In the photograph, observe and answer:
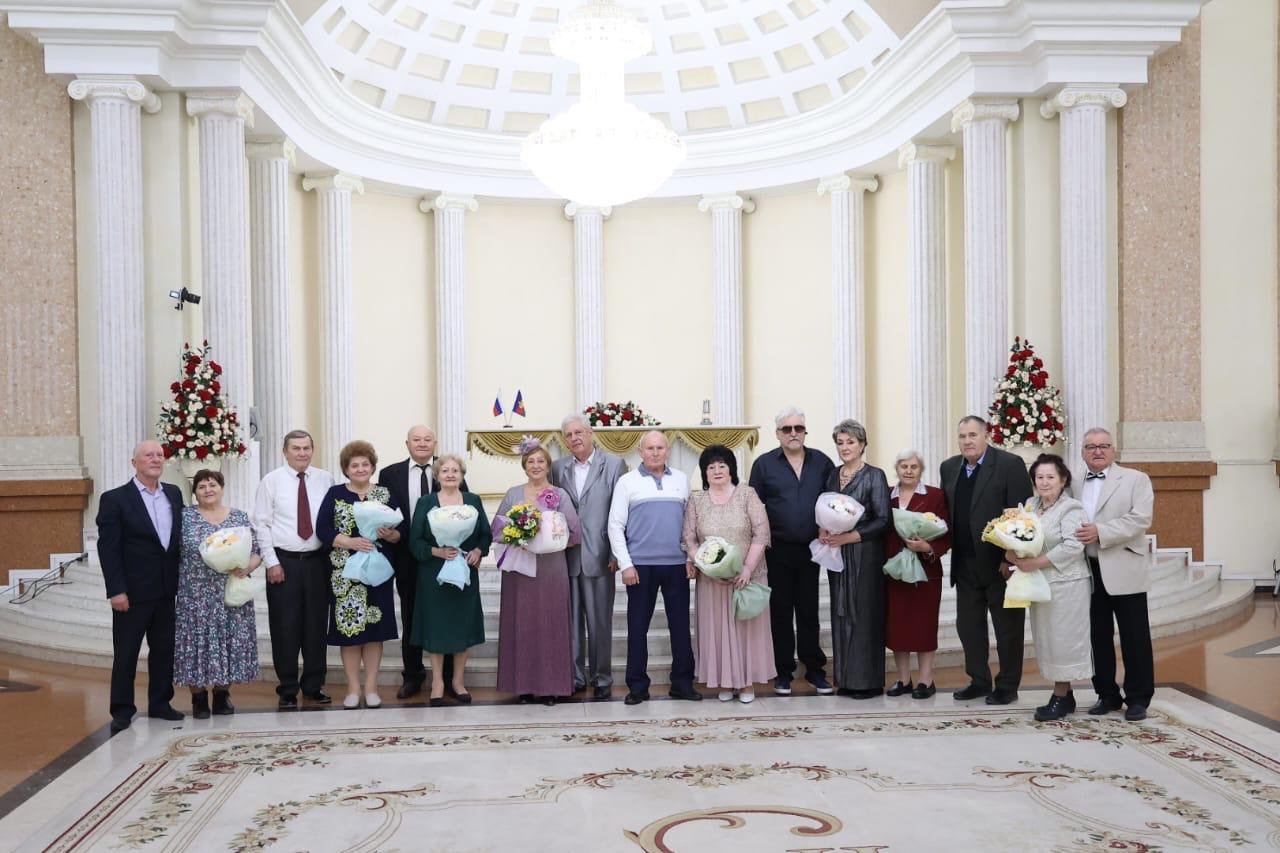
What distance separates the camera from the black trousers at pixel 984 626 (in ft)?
22.9

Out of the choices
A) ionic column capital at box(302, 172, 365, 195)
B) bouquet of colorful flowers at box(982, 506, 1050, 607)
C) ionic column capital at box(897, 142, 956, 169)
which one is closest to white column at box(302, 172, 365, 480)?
ionic column capital at box(302, 172, 365, 195)

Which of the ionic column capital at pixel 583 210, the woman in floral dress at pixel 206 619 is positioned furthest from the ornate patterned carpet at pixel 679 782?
the ionic column capital at pixel 583 210

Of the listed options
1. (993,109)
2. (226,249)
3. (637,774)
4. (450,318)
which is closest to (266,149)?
(226,249)

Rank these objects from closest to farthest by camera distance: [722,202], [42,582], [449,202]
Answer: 1. [42,582]
2. [449,202]
3. [722,202]

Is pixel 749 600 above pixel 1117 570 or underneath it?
underneath

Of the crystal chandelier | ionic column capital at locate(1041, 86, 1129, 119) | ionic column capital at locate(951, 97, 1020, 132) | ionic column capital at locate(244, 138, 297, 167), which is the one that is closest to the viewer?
ionic column capital at locate(1041, 86, 1129, 119)

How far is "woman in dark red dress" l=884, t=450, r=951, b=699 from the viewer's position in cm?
717

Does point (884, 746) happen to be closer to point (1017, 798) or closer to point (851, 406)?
point (1017, 798)

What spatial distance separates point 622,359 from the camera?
17125 mm

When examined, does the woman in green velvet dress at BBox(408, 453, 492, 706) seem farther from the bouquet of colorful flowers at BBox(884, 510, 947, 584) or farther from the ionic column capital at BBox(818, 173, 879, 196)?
the ionic column capital at BBox(818, 173, 879, 196)

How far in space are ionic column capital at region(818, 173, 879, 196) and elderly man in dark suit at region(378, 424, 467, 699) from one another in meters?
9.12

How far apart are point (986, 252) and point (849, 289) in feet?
12.4

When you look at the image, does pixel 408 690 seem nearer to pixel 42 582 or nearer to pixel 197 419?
pixel 197 419

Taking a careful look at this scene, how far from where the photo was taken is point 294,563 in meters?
7.11
